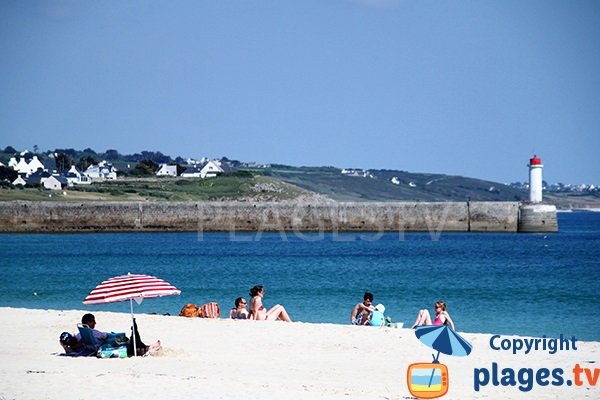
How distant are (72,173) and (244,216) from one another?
199 ft

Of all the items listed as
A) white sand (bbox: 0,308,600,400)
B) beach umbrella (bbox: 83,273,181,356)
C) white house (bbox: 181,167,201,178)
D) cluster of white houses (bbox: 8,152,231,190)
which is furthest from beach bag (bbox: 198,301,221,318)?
white house (bbox: 181,167,201,178)

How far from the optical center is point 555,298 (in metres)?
28.5

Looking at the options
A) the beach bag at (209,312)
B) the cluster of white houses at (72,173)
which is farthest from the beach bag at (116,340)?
the cluster of white houses at (72,173)

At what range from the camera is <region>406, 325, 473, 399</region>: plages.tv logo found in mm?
12055

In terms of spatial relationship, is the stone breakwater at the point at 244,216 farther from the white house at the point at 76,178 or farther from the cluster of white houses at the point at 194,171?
the cluster of white houses at the point at 194,171

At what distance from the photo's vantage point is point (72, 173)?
118m

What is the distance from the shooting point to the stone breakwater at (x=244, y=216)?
60.2 m

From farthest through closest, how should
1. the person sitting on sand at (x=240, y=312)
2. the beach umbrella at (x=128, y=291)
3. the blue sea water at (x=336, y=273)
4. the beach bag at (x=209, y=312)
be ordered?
the blue sea water at (x=336, y=273) < the beach bag at (x=209, y=312) < the person sitting on sand at (x=240, y=312) < the beach umbrella at (x=128, y=291)

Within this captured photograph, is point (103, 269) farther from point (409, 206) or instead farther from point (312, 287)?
point (409, 206)

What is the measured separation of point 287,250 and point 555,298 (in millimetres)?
23961

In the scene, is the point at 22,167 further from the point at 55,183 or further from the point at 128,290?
the point at 128,290

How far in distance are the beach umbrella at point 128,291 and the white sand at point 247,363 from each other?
77 centimetres

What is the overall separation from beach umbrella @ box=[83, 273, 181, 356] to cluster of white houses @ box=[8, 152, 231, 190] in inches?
3227

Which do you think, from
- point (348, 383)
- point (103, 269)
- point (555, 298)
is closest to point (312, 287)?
point (555, 298)
